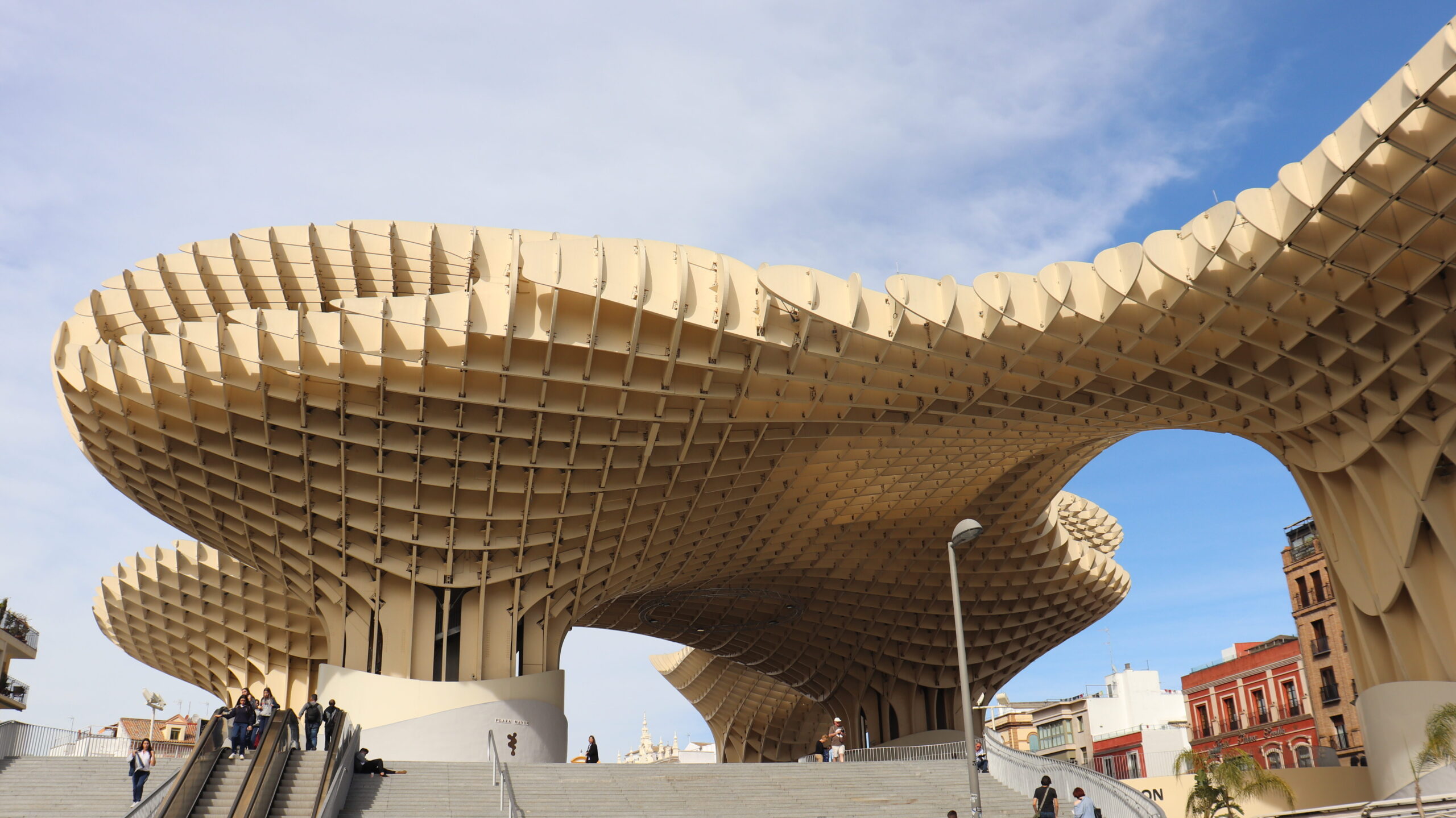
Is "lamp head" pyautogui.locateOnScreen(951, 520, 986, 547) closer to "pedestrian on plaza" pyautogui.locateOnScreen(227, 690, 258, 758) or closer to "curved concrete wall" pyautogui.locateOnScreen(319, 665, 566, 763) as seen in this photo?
"pedestrian on plaza" pyautogui.locateOnScreen(227, 690, 258, 758)

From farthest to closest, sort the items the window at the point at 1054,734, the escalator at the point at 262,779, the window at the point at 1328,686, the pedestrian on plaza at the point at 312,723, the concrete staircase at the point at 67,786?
the window at the point at 1054,734 < the window at the point at 1328,686 < the pedestrian on plaza at the point at 312,723 < the concrete staircase at the point at 67,786 < the escalator at the point at 262,779

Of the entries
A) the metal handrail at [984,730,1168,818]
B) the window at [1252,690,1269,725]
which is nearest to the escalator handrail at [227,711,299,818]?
the metal handrail at [984,730,1168,818]

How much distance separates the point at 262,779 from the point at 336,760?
2.57 m

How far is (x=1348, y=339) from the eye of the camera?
25609mm

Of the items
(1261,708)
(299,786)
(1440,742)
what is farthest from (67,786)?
(1261,708)

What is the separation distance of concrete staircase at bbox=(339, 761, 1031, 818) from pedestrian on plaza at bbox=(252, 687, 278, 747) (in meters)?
→ 1.79

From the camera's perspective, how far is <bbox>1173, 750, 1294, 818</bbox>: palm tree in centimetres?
2758

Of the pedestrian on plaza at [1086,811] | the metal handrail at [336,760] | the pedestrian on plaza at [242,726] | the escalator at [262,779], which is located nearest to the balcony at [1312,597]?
the pedestrian on plaza at [1086,811]

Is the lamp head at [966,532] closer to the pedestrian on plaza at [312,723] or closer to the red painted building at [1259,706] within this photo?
the pedestrian on plaza at [312,723]

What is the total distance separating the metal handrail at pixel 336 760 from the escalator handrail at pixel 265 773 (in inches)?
26.2

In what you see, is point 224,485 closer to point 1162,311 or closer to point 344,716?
point 344,716

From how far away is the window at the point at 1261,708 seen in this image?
55375 mm

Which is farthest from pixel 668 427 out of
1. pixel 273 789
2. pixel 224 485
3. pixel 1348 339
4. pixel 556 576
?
pixel 1348 339

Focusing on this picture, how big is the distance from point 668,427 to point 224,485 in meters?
11.8
